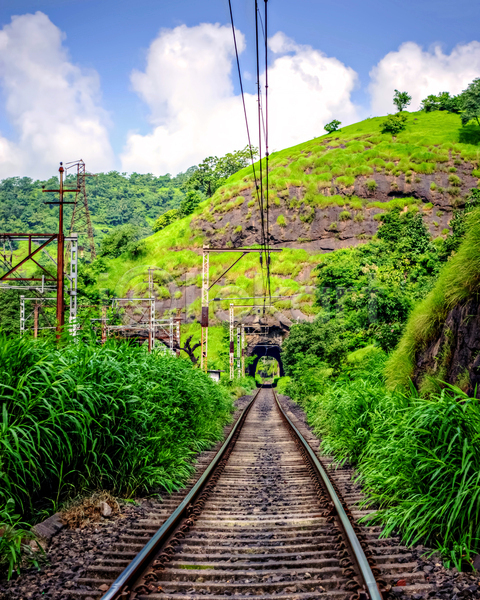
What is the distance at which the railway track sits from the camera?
11.7 ft

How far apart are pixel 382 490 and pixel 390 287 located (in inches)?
513

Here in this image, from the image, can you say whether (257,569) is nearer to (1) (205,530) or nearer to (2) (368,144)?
(1) (205,530)

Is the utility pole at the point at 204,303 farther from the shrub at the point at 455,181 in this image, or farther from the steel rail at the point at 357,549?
the shrub at the point at 455,181

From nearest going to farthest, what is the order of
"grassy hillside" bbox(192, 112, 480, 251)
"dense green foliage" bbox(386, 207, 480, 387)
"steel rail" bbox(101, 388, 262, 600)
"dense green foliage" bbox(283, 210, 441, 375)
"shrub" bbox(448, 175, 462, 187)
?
1. "steel rail" bbox(101, 388, 262, 600)
2. "dense green foliage" bbox(386, 207, 480, 387)
3. "dense green foliage" bbox(283, 210, 441, 375)
4. "grassy hillside" bbox(192, 112, 480, 251)
5. "shrub" bbox(448, 175, 462, 187)

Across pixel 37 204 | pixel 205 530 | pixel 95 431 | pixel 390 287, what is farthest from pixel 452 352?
pixel 37 204

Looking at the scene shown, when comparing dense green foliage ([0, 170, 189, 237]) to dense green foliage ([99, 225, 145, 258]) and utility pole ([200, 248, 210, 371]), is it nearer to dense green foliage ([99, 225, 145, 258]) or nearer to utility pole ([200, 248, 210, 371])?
dense green foliage ([99, 225, 145, 258])

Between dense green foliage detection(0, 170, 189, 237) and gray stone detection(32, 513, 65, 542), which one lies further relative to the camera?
dense green foliage detection(0, 170, 189, 237)

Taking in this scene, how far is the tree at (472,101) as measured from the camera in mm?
68500

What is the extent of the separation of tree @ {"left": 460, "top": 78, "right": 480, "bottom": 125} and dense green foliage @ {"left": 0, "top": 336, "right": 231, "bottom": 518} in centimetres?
7643

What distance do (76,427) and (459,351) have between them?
17.2 ft

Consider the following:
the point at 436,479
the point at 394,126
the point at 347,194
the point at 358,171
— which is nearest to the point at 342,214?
the point at 347,194

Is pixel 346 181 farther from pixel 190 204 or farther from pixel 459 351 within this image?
pixel 459 351

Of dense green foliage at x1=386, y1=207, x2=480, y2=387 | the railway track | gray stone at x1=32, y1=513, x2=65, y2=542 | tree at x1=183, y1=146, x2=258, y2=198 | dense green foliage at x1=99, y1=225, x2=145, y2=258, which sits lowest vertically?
Result: the railway track

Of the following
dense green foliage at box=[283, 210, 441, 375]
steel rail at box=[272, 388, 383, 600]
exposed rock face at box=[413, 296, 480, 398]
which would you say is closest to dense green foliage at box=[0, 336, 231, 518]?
steel rail at box=[272, 388, 383, 600]
